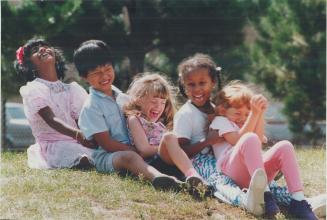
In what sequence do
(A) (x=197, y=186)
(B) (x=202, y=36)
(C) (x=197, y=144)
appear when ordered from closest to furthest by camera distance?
(A) (x=197, y=186)
(C) (x=197, y=144)
(B) (x=202, y=36)

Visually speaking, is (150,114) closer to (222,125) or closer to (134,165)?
(134,165)

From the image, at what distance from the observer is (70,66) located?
41.1 ft

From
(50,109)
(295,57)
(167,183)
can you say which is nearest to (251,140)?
(167,183)

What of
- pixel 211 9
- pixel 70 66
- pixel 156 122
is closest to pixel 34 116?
pixel 156 122

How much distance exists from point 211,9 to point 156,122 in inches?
351

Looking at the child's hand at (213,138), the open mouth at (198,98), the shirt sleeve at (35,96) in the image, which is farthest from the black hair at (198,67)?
the shirt sleeve at (35,96)

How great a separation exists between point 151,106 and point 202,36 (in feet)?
31.2

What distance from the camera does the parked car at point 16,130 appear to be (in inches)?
529

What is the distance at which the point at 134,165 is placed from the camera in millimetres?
4383

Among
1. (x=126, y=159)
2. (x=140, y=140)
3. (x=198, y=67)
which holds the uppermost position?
(x=198, y=67)

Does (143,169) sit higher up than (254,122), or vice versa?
(254,122)

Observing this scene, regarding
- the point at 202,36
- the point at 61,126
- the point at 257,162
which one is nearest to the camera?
the point at 257,162

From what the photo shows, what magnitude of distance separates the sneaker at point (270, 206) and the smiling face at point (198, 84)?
0.90 metres

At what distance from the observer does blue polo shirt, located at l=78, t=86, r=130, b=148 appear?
4602 millimetres
